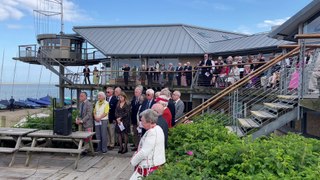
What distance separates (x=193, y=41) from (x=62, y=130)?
80.8 feet

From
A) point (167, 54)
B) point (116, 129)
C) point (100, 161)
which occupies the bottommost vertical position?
point (100, 161)

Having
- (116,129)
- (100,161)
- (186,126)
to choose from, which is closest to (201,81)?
(116,129)

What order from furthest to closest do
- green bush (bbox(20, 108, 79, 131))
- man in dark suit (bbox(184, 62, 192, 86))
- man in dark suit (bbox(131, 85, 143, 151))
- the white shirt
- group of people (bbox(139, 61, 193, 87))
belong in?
group of people (bbox(139, 61, 193, 87))
man in dark suit (bbox(184, 62, 192, 86))
green bush (bbox(20, 108, 79, 131))
man in dark suit (bbox(131, 85, 143, 151))
the white shirt

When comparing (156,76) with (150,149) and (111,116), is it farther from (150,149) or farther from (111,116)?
(150,149)

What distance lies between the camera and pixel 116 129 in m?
9.34

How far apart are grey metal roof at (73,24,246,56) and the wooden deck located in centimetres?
2176

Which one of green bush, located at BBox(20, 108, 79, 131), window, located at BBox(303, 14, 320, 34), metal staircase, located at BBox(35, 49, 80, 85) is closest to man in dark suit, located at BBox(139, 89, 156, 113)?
green bush, located at BBox(20, 108, 79, 131)

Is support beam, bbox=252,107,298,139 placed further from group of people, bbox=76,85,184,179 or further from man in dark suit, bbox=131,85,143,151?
man in dark suit, bbox=131,85,143,151

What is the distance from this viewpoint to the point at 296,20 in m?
13.9

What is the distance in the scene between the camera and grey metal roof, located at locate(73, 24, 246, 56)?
30.8m

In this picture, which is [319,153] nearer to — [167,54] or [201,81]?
[201,81]

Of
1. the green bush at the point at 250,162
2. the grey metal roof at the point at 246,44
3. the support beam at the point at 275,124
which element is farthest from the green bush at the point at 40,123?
the grey metal roof at the point at 246,44

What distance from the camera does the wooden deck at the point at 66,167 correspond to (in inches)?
279

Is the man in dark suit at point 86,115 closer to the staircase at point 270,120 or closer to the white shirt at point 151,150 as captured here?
the staircase at point 270,120
